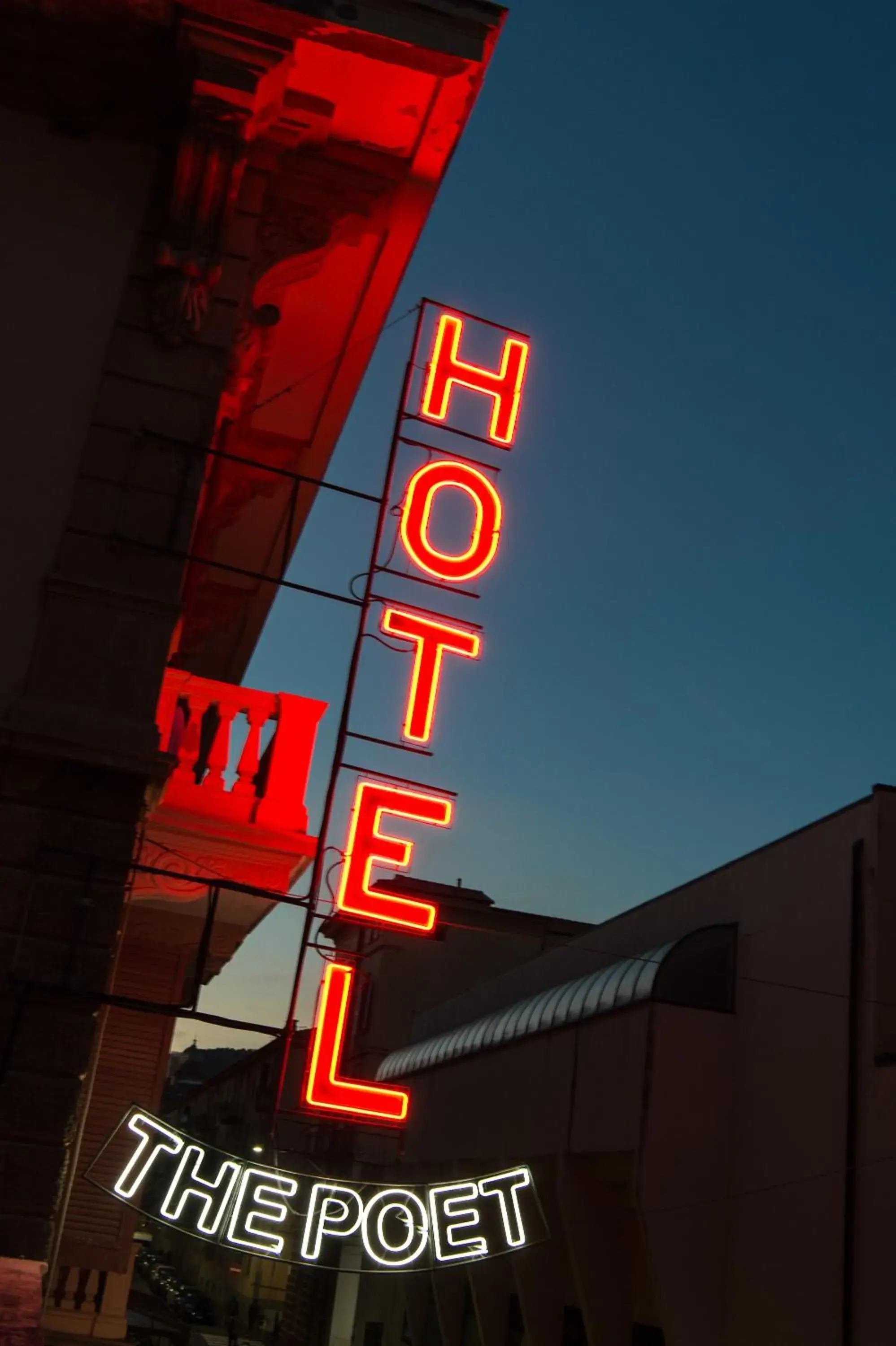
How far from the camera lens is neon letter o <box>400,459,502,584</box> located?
13.7 m

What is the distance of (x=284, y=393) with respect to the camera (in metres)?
15.5

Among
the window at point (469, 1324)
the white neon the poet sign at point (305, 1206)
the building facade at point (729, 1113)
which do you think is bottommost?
the window at point (469, 1324)

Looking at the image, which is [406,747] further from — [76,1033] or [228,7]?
[228,7]

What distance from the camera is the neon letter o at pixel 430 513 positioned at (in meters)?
13.7

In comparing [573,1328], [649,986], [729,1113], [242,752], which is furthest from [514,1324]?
[242,752]

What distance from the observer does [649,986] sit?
16906 millimetres

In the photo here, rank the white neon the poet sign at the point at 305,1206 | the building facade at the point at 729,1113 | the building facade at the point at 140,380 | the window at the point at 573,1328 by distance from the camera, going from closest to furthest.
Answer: the building facade at the point at 140,380 < the white neon the poet sign at the point at 305,1206 < the building facade at the point at 729,1113 < the window at the point at 573,1328

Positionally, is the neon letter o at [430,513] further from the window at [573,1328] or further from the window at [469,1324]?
the window at [469,1324]

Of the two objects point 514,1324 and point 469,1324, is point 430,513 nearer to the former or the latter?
point 514,1324

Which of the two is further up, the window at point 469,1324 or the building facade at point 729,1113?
the building facade at point 729,1113

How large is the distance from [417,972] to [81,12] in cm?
3384

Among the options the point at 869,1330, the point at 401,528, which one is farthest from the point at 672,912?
the point at 401,528

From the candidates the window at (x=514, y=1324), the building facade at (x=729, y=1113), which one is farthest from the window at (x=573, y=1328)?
the window at (x=514, y=1324)

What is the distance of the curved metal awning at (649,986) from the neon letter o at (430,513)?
639 cm
